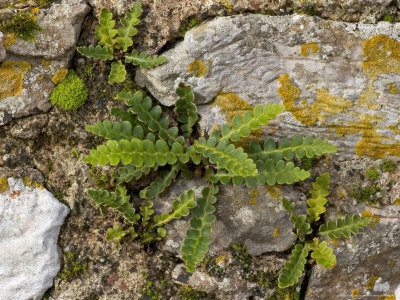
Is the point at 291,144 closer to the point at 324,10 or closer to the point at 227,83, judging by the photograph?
the point at 227,83

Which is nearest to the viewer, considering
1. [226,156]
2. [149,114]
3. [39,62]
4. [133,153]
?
[133,153]

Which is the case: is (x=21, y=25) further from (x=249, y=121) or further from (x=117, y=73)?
(x=249, y=121)

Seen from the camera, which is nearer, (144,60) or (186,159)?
(186,159)

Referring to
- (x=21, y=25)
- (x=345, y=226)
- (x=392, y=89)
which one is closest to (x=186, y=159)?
(x=345, y=226)

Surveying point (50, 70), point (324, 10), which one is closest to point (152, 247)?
point (50, 70)

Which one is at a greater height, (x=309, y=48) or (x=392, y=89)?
(x=309, y=48)

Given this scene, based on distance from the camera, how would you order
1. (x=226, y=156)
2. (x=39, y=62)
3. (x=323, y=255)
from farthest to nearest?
(x=39, y=62), (x=323, y=255), (x=226, y=156)

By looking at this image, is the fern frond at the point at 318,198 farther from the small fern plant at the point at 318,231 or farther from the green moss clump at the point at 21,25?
the green moss clump at the point at 21,25

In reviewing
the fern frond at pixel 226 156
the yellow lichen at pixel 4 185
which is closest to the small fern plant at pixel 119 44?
the fern frond at pixel 226 156
